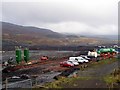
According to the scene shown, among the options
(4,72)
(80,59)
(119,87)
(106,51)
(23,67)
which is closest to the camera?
(119,87)

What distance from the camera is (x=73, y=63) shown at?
48.1 m

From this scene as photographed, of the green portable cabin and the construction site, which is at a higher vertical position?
the green portable cabin

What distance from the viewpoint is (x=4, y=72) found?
4125 cm

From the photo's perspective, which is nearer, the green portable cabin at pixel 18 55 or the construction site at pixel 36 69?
the construction site at pixel 36 69

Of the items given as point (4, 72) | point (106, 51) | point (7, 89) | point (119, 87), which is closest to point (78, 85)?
point (119, 87)

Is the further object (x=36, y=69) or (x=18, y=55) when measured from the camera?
(x=18, y=55)

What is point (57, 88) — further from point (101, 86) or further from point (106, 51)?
point (106, 51)

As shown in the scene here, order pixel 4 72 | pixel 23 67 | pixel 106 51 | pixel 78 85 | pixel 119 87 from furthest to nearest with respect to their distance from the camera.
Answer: pixel 106 51, pixel 23 67, pixel 4 72, pixel 78 85, pixel 119 87

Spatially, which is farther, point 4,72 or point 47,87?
point 4,72

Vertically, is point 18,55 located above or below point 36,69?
above

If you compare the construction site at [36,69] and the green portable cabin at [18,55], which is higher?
the green portable cabin at [18,55]

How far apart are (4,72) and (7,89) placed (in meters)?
18.5

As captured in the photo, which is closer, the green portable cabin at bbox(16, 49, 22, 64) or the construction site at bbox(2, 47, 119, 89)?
the construction site at bbox(2, 47, 119, 89)

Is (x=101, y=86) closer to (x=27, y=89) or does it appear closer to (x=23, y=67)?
(x=27, y=89)
